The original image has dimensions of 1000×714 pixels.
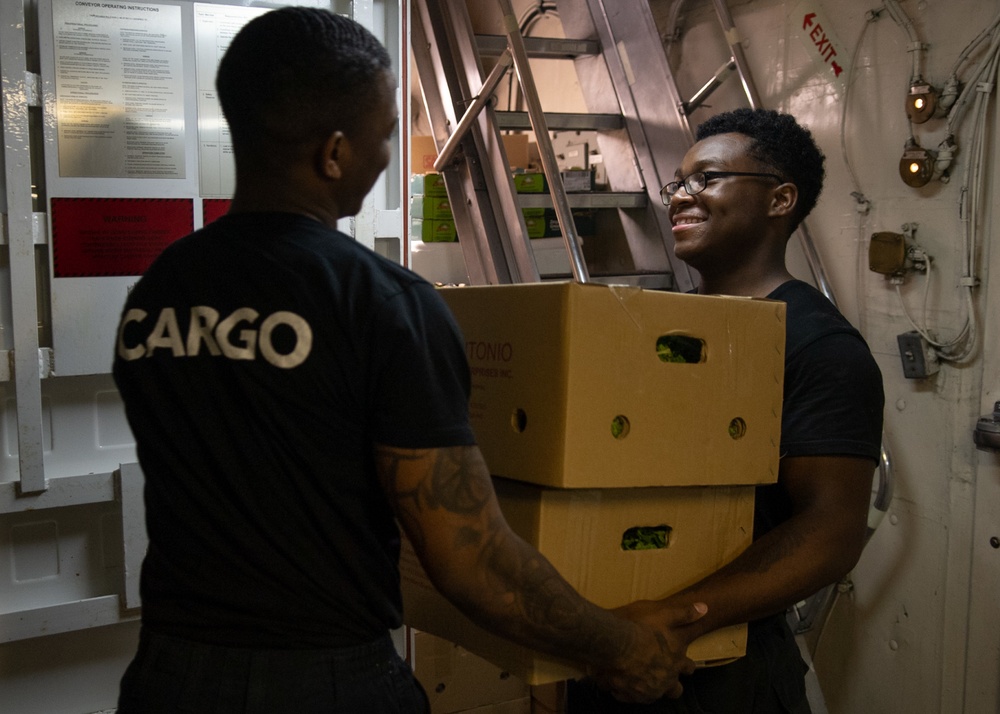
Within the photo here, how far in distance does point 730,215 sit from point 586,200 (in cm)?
166

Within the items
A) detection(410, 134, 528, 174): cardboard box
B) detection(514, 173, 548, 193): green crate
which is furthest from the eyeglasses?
detection(410, 134, 528, 174): cardboard box

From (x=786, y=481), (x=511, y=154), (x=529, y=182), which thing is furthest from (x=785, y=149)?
(x=511, y=154)

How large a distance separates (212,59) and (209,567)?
1.51m

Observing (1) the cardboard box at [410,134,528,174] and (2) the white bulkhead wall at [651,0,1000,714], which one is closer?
(2) the white bulkhead wall at [651,0,1000,714]

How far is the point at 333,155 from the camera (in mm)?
1229

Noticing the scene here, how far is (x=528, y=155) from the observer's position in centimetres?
453

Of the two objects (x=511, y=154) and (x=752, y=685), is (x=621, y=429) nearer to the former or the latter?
(x=752, y=685)

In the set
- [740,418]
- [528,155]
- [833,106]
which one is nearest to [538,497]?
[740,418]

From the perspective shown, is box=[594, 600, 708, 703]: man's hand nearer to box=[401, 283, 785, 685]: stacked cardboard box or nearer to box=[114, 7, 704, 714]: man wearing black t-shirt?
box=[401, 283, 785, 685]: stacked cardboard box

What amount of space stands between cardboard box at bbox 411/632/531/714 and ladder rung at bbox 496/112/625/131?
1968 millimetres

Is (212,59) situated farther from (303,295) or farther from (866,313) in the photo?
(866,313)

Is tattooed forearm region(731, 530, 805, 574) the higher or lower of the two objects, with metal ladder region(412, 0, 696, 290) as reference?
lower

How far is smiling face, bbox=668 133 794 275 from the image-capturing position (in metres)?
1.90

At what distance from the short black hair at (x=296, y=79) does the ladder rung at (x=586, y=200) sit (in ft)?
7.35
